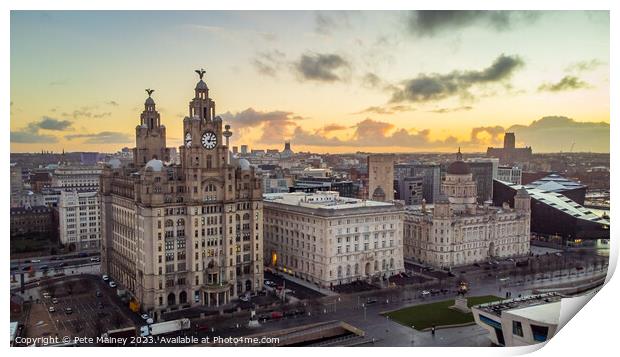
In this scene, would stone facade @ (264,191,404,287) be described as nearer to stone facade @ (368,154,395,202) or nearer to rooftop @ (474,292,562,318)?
rooftop @ (474,292,562,318)

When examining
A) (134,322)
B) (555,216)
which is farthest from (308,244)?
(555,216)

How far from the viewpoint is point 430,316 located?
45156 mm

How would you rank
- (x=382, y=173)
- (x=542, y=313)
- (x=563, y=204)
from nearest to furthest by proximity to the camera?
(x=542, y=313) < (x=563, y=204) < (x=382, y=173)

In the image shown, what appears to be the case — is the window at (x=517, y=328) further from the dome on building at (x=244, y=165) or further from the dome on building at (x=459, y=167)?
the dome on building at (x=459, y=167)

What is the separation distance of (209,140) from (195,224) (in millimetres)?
7195

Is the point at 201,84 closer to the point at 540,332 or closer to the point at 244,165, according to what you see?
the point at 244,165

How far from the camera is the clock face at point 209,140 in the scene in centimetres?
4838

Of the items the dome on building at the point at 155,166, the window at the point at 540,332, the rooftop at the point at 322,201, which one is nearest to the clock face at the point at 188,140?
the dome on building at the point at 155,166

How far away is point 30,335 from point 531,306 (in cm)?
3385

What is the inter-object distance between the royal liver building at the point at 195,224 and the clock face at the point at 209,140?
0.28 feet

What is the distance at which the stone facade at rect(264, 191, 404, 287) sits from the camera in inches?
2141

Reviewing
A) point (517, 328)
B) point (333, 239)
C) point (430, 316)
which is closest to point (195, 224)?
point (333, 239)

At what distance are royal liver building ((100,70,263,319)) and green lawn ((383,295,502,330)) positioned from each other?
1330cm

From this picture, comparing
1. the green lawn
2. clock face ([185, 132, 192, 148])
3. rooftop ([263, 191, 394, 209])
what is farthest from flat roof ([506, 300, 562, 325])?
clock face ([185, 132, 192, 148])
